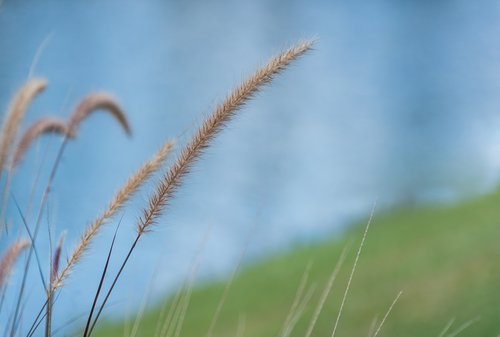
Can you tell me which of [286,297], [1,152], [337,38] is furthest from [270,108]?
[1,152]

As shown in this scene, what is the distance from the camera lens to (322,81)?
12.2 m

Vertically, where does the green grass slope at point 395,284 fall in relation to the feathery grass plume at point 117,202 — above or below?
below

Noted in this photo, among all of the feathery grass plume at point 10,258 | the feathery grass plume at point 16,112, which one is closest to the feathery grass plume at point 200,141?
the feathery grass plume at point 16,112

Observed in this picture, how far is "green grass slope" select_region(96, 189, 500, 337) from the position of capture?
4727 mm

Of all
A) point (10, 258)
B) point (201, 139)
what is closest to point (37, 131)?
point (10, 258)

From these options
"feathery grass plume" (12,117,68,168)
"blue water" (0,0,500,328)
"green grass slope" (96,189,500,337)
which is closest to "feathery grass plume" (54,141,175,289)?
"feathery grass plume" (12,117,68,168)

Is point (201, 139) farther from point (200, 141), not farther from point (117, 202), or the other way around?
point (117, 202)

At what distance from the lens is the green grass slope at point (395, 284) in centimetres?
473

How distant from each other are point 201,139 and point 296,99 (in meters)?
11.0

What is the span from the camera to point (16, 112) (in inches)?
65.2

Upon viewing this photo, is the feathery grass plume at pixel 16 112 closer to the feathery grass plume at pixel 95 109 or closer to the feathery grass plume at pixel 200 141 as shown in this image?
the feathery grass plume at pixel 95 109

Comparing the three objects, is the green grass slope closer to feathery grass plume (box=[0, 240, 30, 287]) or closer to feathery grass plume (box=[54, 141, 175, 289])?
feathery grass plume (box=[0, 240, 30, 287])

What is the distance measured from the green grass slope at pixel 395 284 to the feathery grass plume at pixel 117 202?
196cm

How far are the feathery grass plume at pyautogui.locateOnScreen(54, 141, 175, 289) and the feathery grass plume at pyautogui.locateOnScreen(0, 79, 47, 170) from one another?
24 centimetres
